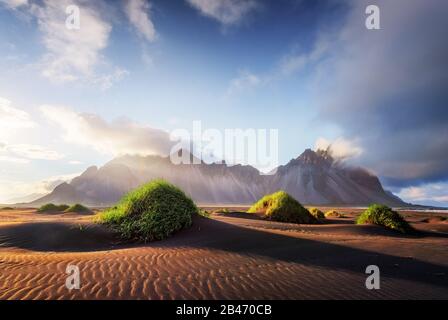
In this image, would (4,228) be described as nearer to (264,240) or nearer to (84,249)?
(84,249)

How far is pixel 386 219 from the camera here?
573 inches

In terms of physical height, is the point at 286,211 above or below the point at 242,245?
above

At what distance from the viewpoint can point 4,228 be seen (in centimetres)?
1063

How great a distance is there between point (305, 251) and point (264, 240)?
1.44 meters

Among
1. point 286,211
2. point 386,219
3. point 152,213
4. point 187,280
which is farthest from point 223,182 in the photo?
point 187,280

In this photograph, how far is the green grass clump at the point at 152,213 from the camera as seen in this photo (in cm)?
1028

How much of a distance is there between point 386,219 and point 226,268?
1120 centimetres

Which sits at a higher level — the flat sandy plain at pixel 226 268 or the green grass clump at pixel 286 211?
the green grass clump at pixel 286 211

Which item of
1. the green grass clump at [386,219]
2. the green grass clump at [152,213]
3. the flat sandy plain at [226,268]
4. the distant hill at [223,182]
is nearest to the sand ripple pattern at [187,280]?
the flat sandy plain at [226,268]

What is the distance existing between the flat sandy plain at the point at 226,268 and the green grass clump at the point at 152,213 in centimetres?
55

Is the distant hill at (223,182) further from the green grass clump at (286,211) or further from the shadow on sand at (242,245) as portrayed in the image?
the shadow on sand at (242,245)

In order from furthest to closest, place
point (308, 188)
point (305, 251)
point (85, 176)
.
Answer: point (308, 188), point (85, 176), point (305, 251)

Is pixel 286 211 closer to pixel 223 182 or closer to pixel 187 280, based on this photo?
pixel 187 280
